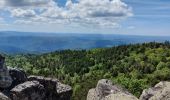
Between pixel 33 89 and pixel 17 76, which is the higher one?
pixel 17 76

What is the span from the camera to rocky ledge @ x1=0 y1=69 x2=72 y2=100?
1939 inches

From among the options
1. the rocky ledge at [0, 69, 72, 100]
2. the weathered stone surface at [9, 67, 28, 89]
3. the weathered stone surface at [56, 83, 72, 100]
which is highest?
the weathered stone surface at [9, 67, 28, 89]

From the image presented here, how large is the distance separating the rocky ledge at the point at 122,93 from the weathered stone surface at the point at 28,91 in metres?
7.59

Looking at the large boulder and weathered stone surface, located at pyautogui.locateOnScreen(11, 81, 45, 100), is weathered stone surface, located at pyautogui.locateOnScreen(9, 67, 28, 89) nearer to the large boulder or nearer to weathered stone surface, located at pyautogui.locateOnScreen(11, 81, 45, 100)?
weathered stone surface, located at pyautogui.locateOnScreen(11, 81, 45, 100)

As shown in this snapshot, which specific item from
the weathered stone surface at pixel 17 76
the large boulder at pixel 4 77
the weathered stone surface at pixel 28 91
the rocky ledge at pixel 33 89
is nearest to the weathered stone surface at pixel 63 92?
the rocky ledge at pixel 33 89

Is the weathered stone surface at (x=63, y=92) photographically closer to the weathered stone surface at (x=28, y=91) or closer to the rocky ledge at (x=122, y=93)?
the weathered stone surface at (x=28, y=91)

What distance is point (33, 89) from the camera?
50938 millimetres

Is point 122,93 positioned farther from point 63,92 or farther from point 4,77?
point 63,92

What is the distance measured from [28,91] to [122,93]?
16.6 metres

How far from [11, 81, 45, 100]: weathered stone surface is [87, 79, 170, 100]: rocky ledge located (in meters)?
7.59

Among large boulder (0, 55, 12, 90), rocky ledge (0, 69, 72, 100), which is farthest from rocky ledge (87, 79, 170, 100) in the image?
large boulder (0, 55, 12, 90)

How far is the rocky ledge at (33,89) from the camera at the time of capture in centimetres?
4925

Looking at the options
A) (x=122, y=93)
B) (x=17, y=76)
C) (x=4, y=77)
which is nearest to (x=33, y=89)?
(x=4, y=77)

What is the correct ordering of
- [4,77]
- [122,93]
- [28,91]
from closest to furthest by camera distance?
[122,93]
[4,77]
[28,91]
